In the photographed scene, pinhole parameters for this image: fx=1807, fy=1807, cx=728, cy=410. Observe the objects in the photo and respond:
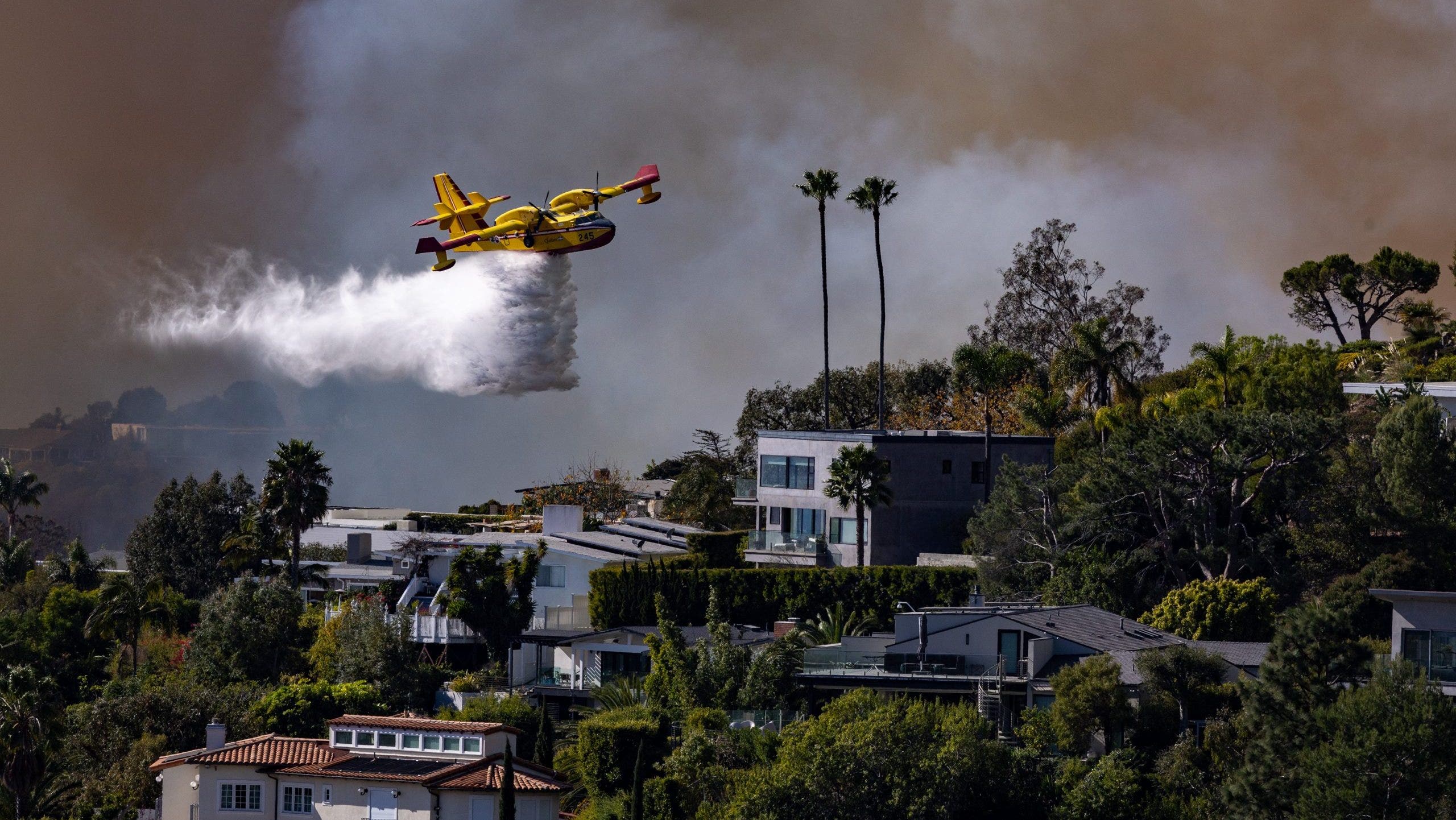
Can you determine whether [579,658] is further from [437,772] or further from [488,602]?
[437,772]

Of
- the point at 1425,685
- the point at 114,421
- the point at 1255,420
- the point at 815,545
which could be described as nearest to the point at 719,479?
the point at 815,545

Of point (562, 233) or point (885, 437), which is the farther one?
point (885, 437)

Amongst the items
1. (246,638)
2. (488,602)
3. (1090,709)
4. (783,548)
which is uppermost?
(783,548)

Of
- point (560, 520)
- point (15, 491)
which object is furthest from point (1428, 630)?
point (15, 491)

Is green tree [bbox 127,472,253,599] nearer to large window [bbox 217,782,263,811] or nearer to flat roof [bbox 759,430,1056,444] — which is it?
flat roof [bbox 759,430,1056,444]

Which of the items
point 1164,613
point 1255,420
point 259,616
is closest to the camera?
point 1164,613

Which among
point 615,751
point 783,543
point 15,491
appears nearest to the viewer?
point 615,751

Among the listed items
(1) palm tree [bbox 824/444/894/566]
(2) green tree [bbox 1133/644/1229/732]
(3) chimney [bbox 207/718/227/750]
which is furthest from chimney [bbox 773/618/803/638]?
(3) chimney [bbox 207/718/227/750]

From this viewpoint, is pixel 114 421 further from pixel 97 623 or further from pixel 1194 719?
pixel 1194 719
